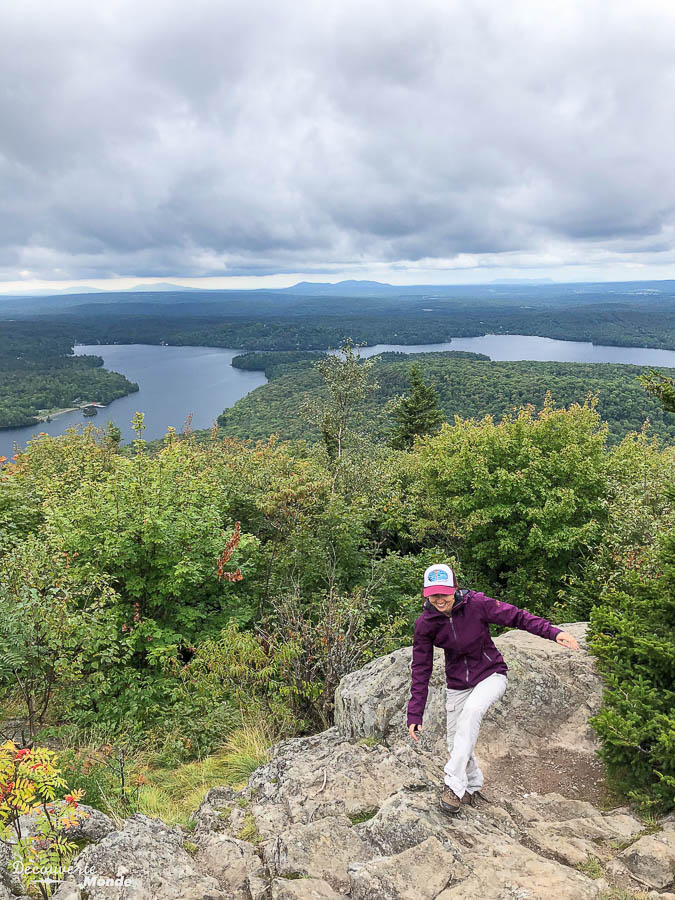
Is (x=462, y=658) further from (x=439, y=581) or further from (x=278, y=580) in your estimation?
(x=278, y=580)

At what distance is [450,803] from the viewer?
434cm

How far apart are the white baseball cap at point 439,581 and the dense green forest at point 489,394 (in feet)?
206

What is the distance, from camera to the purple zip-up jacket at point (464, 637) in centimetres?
439

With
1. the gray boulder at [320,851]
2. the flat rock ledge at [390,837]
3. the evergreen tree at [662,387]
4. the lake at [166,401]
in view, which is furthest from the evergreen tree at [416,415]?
the lake at [166,401]

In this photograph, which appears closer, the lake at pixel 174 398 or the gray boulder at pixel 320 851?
the gray boulder at pixel 320 851

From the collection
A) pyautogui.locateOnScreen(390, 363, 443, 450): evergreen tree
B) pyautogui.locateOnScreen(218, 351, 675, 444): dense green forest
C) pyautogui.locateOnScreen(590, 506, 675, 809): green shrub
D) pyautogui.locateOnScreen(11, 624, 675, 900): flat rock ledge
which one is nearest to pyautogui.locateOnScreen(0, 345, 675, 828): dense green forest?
pyautogui.locateOnScreen(590, 506, 675, 809): green shrub

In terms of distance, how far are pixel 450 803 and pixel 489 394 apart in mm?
99429

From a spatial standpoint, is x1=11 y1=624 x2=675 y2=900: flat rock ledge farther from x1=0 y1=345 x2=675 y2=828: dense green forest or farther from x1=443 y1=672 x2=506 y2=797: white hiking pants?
x1=0 y1=345 x2=675 y2=828: dense green forest

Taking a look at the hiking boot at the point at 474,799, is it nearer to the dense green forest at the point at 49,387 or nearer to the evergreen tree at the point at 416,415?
the evergreen tree at the point at 416,415

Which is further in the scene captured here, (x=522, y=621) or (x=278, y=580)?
(x=278, y=580)

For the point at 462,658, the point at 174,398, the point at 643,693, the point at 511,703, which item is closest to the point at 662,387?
the point at 643,693

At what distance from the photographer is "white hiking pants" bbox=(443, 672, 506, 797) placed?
4.28 meters

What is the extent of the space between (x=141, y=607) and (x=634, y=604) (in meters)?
8.25

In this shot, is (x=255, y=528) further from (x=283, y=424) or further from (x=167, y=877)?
(x=283, y=424)
